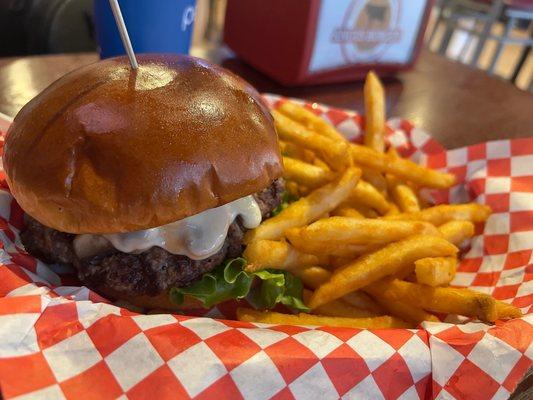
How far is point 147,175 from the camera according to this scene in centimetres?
111

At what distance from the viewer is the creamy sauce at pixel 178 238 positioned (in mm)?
1233

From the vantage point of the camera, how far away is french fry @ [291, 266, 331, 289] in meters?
1.42

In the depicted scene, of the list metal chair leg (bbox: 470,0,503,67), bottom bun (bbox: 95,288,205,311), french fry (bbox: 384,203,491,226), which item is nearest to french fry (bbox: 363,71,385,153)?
french fry (bbox: 384,203,491,226)

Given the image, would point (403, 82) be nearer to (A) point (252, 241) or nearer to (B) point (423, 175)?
(B) point (423, 175)

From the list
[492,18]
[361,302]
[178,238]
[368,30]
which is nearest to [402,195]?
[361,302]

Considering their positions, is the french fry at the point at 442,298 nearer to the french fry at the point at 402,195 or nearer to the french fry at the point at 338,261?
the french fry at the point at 338,261

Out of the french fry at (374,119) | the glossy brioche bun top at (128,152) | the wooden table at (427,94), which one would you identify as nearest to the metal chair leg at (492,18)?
the wooden table at (427,94)

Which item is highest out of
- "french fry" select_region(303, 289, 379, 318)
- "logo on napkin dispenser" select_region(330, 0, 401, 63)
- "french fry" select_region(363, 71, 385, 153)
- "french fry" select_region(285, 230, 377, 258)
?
"logo on napkin dispenser" select_region(330, 0, 401, 63)

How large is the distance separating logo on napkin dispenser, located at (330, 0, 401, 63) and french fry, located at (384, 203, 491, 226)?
1.19 metres

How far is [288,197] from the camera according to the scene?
1676 millimetres

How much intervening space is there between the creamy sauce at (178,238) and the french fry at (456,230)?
0.69 m

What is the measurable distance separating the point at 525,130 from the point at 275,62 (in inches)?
48.3

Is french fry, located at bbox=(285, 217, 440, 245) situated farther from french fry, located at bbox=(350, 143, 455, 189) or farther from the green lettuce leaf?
french fry, located at bbox=(350, 143, 455, 189)

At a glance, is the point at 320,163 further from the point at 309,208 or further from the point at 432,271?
the point at 432,271
